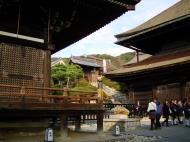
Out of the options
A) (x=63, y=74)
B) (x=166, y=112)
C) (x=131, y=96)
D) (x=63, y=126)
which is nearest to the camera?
(x=63, y=126)

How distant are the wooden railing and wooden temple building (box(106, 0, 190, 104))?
1048 cm

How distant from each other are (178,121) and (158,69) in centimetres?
525

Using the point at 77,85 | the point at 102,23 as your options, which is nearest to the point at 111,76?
the point at 102,23

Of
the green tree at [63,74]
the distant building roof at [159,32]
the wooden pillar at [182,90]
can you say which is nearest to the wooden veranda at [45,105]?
the wooden pillar at [182,90]

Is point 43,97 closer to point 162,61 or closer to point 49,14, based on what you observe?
point 49,14

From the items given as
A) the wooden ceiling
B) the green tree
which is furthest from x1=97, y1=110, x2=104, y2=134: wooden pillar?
the green tree

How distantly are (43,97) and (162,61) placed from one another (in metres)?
15.4

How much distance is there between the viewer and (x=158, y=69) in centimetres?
2517

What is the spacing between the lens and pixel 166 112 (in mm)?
19406

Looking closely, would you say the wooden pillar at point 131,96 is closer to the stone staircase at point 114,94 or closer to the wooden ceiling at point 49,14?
the stone staircase at point 114,94

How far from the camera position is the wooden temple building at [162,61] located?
971 inches

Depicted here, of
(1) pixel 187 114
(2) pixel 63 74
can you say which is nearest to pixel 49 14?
(1) pixel 187 114

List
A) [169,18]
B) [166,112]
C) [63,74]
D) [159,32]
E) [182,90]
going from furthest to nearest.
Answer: [63,74]
[159,32]
[169,18]
[182,90]
[166,112]

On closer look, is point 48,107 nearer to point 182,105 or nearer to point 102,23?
point 102,23
